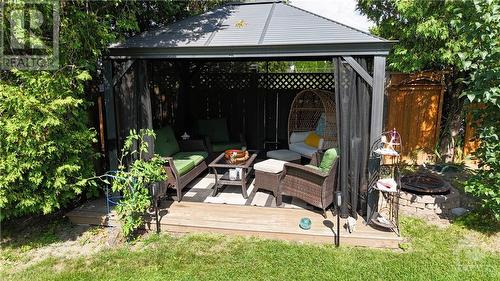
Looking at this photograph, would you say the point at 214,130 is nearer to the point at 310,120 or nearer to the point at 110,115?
the point at 310,120

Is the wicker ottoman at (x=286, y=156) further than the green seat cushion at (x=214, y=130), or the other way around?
the green seat cushion at (x=214, y=130)

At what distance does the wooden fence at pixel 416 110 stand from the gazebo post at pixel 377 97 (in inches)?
123

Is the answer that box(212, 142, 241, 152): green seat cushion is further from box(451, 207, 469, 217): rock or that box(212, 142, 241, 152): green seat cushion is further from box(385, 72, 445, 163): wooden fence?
box(451, 207, 469, 217): rock

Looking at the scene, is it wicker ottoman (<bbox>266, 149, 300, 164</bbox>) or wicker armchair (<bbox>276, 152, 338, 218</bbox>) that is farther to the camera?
wicker ottoman (<bbox>266, 149, 300, 164</bbox>)

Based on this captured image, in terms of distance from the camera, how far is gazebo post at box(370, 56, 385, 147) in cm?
401

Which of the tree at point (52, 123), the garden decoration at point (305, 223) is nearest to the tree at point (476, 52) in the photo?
the garden decoration at point (305, 223)

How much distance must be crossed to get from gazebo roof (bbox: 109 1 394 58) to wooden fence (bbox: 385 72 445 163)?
9.59ft

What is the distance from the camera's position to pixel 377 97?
160 inches

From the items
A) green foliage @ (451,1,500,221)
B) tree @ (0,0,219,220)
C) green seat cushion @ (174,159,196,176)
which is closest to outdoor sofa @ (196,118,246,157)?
green seat cushion @ (174,159,196,176)

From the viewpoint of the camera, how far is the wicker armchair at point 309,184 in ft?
14.5

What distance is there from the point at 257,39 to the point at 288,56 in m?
0.46

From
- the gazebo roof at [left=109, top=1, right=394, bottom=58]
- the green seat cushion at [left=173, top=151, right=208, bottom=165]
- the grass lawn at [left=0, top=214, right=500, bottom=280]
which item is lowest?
the grass lawn at [left=0, top=214, right=500, bottom=280]

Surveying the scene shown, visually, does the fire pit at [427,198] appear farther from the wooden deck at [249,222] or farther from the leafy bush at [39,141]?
the leafy bush at [39,141]

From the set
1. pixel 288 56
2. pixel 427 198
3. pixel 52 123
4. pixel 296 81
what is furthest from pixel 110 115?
pixel 427 198
